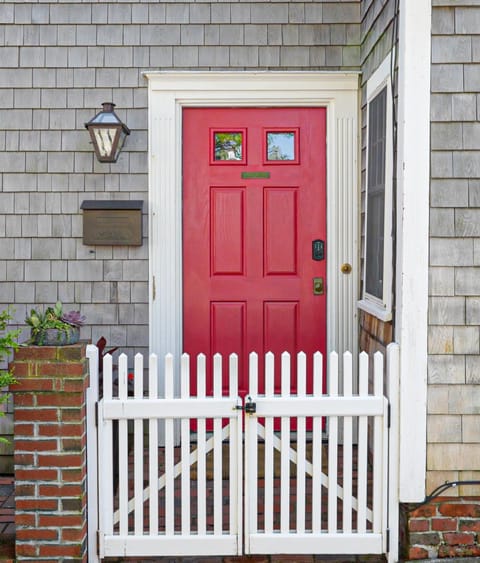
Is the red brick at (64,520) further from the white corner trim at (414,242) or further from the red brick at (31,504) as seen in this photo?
the white corner trim at (414,242)

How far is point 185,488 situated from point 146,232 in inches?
70.6

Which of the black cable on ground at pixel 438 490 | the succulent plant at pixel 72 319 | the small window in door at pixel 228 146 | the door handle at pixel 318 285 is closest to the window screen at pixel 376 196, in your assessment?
the door handle at pixel 318 285

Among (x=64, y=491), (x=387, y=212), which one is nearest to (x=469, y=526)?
(x=387, y=212)

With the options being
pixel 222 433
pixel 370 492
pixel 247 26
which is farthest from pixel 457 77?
pixel 370 492

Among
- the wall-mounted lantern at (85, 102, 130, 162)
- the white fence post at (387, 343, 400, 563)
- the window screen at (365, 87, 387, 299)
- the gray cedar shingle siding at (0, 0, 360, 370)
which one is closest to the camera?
the white fence post at (387, 343, 400, 563)

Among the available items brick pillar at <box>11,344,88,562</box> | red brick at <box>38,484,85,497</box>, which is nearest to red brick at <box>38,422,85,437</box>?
brick pillar at <box>11,344,88,562</box>

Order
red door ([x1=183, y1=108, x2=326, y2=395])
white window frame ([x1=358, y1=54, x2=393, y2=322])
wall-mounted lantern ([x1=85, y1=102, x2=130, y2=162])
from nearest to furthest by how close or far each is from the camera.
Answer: white window frame ([x1=358, y1=54, x2=393, y2=322])
wall-mounted lantern ([x1=85, y1=102, x2=130, y2=162])
red door ([x1=183, y1=108, x2=326, y2=395])

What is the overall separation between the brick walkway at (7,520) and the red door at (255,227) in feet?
4.43

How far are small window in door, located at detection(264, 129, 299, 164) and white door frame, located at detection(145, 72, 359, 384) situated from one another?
0.18 m

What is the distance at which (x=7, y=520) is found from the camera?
3.34 m

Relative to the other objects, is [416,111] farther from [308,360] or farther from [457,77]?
[308,360]

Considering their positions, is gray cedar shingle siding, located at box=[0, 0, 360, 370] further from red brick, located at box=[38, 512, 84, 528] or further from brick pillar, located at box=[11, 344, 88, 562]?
red brick, located at box=[38, 512, 84, 528]

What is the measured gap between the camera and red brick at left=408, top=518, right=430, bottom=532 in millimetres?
3018

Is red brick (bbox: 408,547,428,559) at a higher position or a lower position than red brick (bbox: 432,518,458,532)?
lower
